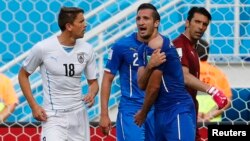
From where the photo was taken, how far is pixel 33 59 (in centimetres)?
643

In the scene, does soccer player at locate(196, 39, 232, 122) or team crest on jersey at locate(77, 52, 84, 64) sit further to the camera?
soccer player at locate(196, 39, 232, 122)

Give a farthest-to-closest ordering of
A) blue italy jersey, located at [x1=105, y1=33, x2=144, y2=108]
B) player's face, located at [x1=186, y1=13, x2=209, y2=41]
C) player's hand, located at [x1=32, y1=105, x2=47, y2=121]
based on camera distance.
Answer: player's face, located at [x1=186, y1=13, x2=209, y2=41] → blue italy jersey, located at [x1=105, y1=33, x2=144, y2=108] → player's hand, located at [x1=32, y1=105, x2=47, y2=121]

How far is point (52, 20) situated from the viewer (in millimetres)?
9180

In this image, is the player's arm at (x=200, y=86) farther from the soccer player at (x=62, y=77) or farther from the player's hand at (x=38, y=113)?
the player's hand at (x=38, y=113)

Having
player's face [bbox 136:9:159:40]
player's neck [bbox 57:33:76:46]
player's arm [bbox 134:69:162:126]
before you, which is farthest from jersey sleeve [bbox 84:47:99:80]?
player's arm [bbox 134:69:162:126]

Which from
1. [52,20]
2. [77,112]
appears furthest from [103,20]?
[77,112]

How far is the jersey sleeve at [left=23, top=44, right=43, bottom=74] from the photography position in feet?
21.0

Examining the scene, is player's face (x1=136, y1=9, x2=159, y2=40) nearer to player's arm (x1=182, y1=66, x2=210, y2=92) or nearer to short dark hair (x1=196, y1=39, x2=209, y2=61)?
player's arm (x1=182, y1=66, x2=210, y2=92)

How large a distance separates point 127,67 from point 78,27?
43cm

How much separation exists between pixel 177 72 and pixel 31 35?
3.43 metres

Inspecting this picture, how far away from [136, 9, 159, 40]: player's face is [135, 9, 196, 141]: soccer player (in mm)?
25

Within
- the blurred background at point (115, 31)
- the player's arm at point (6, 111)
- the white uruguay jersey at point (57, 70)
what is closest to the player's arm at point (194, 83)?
the white uruguay jersey at point (57, 70)

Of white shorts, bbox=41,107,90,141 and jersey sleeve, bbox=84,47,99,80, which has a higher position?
jersey sleeve, bbox=84,47,99,80

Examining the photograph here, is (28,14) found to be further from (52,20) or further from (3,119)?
(3,119)
